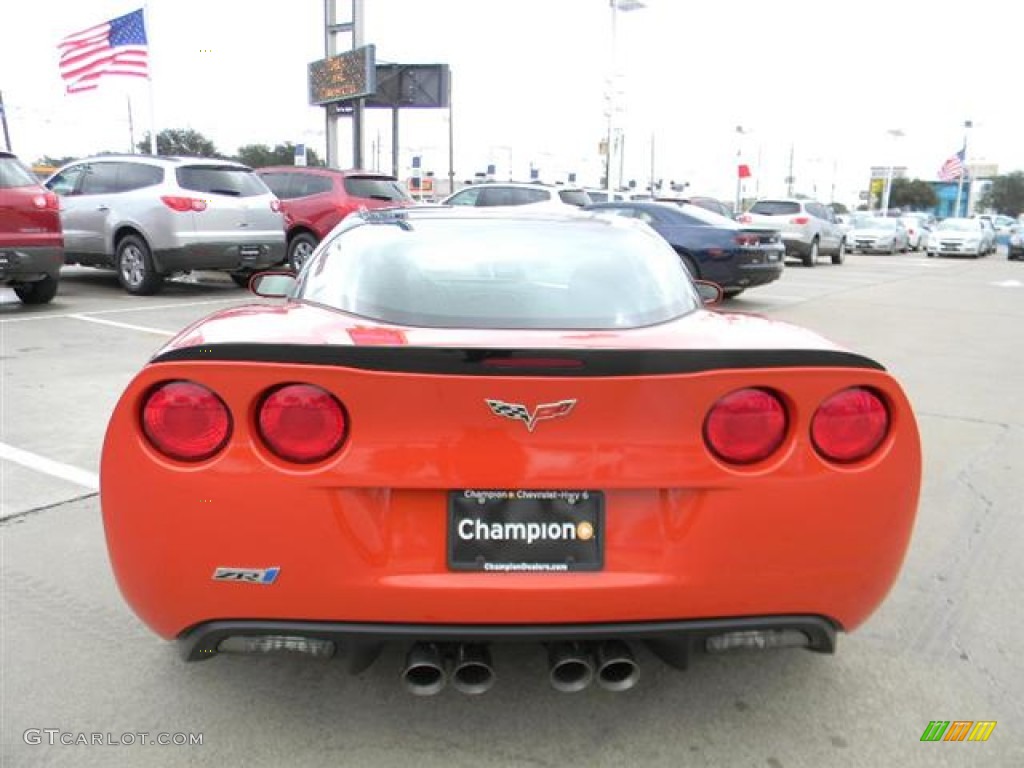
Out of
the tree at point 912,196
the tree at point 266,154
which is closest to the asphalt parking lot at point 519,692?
the tree at point 266,154

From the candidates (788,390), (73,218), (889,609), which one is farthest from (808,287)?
(788,390)

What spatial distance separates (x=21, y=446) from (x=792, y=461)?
465cm

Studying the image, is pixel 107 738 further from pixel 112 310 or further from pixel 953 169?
pixel 953 169

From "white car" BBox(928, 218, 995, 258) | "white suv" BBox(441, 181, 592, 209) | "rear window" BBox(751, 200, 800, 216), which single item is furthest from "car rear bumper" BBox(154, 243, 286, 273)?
"white car" BBox(928, 218, 995, 258)

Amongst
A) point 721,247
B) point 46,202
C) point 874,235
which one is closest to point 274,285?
point 46,202

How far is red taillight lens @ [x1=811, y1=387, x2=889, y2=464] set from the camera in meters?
2.29

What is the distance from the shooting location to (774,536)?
88.0 inches

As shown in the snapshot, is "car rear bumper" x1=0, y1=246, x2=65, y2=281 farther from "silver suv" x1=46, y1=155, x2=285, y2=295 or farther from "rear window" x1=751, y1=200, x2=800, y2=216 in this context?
"rear window" x1=751, y1=200, x2=800, y2=216

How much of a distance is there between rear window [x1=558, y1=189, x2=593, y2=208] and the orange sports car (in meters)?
15.2

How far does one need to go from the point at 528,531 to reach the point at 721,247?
37.1 ft

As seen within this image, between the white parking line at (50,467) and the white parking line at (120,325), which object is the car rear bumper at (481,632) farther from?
the white parking line at (120,325)

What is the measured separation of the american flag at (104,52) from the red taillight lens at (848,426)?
22.2 meters

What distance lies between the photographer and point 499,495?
2.18 m

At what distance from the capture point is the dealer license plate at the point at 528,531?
218cm
